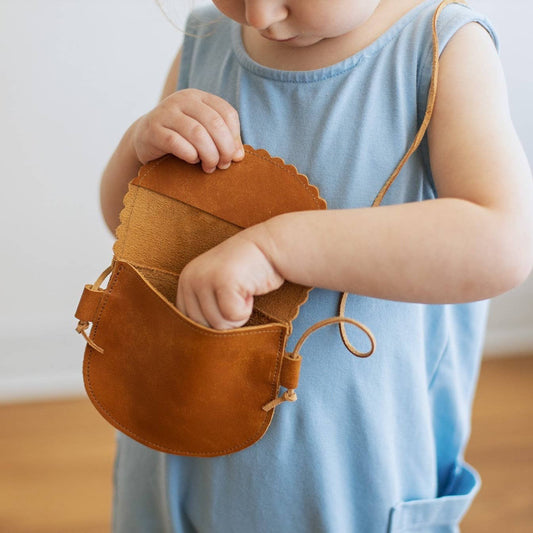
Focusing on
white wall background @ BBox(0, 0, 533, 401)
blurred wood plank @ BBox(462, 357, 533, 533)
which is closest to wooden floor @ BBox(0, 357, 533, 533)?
blurred wood plank @ BBox(462, 357, 533, 533)

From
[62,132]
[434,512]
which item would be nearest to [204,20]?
[434,512]

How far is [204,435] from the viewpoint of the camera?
0.55 metres

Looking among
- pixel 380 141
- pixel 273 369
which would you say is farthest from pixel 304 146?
pixel 273 369

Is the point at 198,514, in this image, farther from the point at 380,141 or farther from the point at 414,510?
the point at 380,141

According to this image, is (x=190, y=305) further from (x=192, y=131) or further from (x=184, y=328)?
(x=192, y=131)

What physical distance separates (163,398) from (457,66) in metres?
0.33

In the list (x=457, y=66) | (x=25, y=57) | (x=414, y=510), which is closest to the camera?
(x=457, y=66)

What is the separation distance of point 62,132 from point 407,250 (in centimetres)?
104

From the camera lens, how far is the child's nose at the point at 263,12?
1.63ft

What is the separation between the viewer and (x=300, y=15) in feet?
1.67

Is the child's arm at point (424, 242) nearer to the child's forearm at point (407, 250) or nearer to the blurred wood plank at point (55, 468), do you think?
the child's forearm at point (407, 250)

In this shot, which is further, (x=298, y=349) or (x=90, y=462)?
(x=90, y=462)

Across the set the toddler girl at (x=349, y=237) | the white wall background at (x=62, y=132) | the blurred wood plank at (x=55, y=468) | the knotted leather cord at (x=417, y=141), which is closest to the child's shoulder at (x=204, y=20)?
the toddler girl at (x=349, y=237)

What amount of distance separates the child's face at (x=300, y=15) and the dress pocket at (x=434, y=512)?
40 cm
